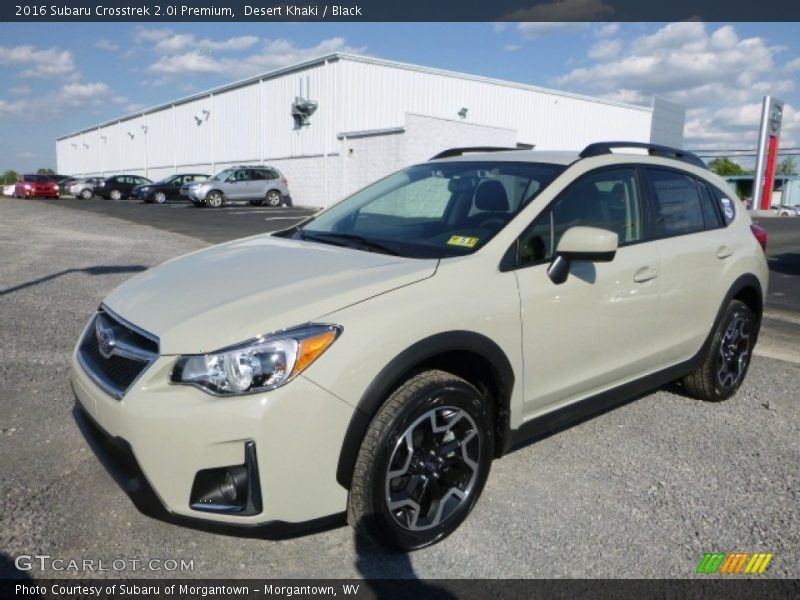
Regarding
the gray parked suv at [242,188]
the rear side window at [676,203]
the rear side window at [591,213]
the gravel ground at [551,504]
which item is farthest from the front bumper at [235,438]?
the gray parked suv at [242,188]

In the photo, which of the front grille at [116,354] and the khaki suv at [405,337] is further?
the front grille at [116,354]

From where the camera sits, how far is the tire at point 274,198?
28.9m

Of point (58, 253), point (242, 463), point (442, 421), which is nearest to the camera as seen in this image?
point (242, 463)

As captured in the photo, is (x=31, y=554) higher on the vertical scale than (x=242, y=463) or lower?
lower

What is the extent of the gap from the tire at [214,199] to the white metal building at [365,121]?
4898 millimetres

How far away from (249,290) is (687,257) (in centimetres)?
271

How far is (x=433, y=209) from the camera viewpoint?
367 cm

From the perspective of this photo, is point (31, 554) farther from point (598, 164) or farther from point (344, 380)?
point (598, 164)

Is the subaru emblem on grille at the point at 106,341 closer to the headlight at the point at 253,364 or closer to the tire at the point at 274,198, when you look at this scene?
the headlight at the point at 253,364

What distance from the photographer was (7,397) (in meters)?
4.21

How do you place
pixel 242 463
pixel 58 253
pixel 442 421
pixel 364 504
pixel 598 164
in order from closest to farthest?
1. pixel 242 463
2. pixel 364 504
3. pixel 442 421
4. pixel 598 164
5. pixel 58 253

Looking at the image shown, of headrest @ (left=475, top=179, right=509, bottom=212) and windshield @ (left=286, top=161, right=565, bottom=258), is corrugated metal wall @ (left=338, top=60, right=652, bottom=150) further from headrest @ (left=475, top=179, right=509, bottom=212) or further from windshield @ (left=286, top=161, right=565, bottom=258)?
headrest @ (left=475, top=179, right=509, bottom=212)

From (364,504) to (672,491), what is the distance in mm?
1745

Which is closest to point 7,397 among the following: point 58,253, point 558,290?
point 558,290
